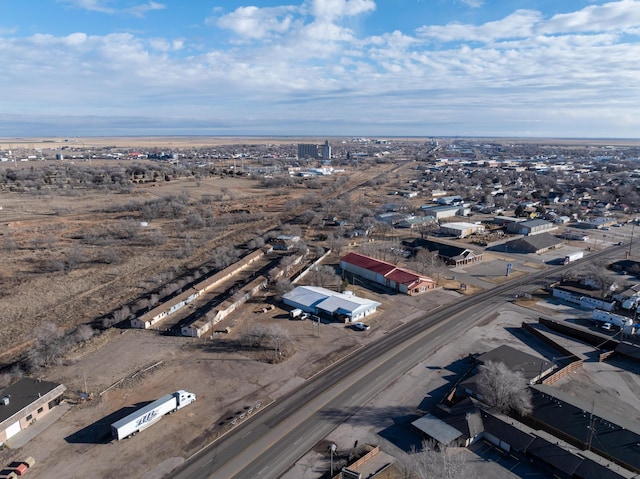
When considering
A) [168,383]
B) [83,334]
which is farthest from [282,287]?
[83,334]

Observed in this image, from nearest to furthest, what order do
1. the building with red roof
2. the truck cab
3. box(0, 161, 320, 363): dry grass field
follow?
the truck cab
box(0, 161, 320, 363): dry grass field
the building with red roof

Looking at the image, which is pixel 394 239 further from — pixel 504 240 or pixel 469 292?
pixel 469 292

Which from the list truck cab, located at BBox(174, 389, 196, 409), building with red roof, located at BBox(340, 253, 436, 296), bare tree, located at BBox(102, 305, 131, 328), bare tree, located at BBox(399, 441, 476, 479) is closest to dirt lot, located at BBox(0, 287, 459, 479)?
truck cab, located at BBox(174, 389, 196, 409)

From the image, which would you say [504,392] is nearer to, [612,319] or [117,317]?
[612,319]

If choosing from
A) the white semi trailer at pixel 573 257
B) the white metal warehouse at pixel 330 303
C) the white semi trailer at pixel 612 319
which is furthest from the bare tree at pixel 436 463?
the white semi trailer at pixel 573 257

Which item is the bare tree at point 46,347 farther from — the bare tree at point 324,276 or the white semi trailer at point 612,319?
the white semi trailer at point 612,319

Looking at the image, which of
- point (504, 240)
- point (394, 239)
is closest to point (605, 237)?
point (504, 240)

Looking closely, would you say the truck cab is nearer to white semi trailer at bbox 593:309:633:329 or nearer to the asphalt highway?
the asphalt highway
